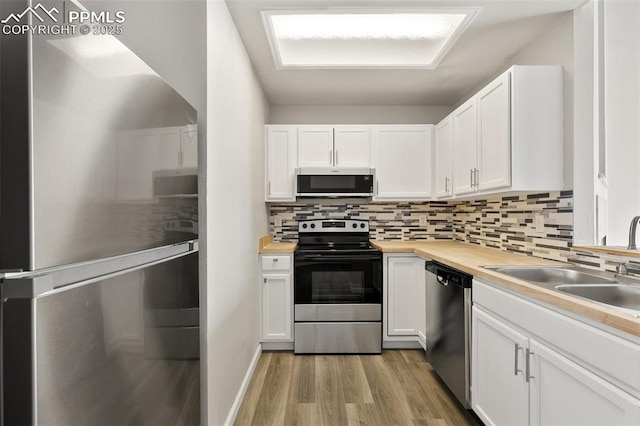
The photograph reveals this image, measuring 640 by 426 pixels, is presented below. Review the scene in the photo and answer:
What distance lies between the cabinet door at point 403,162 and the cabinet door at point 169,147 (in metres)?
2.57

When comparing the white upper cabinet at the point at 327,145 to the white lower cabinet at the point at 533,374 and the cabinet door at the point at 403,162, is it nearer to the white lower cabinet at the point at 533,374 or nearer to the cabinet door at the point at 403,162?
the cabinet door at the point at 403,162

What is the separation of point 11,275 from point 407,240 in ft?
11.7

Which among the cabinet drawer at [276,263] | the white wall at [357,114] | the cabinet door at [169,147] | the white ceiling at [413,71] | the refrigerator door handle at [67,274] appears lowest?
the cabinet drawer at [276,263]

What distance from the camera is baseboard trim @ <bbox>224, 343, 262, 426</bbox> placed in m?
1.95

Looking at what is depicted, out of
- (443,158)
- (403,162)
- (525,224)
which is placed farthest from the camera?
(403,162)

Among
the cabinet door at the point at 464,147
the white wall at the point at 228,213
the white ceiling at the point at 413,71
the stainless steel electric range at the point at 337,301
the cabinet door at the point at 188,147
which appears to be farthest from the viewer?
the stainless steel electric range at the point at 337,301

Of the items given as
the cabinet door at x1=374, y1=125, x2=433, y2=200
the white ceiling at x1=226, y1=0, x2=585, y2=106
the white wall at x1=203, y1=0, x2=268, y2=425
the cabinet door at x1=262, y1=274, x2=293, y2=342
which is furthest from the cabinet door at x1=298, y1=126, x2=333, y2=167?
the cabinet door at x1=262, y1=274, x2=293, y2=342

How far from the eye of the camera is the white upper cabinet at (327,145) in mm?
3420

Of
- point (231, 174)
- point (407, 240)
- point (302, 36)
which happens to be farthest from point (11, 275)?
point (407, 240)

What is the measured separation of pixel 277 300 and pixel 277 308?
7cm

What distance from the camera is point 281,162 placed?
3.42 m

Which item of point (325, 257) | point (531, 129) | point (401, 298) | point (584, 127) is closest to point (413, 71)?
point (531, 129)

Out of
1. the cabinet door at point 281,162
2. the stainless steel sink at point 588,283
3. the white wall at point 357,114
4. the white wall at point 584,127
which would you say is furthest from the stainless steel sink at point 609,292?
the white wall at point 357,114

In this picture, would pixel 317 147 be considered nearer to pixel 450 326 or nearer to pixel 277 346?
pixel 277 346
